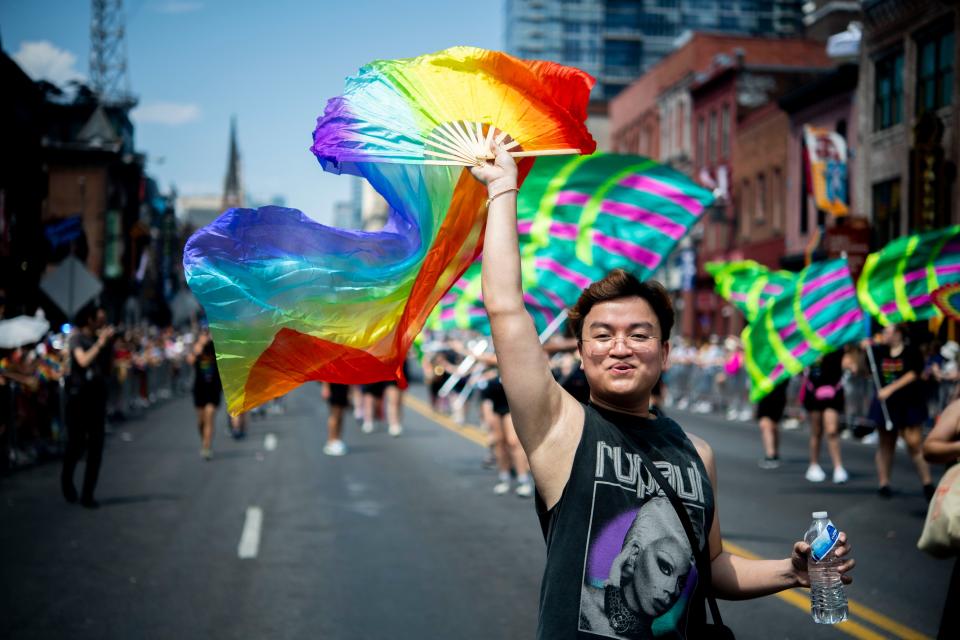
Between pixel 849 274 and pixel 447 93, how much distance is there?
9.99 m

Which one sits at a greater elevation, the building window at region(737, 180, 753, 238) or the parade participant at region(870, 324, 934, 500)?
the building window at region(737, 180, 753, 238)

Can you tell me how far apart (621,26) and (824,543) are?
571 ft

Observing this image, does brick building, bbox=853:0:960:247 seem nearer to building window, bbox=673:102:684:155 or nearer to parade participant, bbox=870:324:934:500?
parade participant, bbox=870:324:934:500

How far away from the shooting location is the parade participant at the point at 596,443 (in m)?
3.25

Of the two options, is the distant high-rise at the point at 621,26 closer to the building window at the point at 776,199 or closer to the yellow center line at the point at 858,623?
the building window at the point at 776,199

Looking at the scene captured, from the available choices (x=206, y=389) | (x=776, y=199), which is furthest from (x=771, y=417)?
(x=776, y=199)

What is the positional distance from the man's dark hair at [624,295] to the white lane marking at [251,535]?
266 inches

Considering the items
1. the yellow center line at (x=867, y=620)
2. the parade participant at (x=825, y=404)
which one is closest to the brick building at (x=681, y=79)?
the parade participant at (x=825, y=404)

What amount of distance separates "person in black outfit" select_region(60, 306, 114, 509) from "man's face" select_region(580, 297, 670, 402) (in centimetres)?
952

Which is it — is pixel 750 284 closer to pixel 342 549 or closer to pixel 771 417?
pixel 771 417

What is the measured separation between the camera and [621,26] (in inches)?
6757

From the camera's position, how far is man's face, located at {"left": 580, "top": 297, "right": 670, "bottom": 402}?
342 centimetres

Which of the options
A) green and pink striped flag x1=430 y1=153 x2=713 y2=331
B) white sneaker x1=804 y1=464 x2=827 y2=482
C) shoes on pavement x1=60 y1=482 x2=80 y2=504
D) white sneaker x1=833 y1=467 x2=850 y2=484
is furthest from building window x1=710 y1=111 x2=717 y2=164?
shoes on pavement x1=60 y1=482 x2=80 y2=504

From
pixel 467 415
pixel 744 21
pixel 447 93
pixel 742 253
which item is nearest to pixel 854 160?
pixel 742 253
